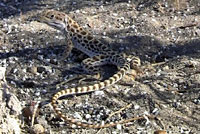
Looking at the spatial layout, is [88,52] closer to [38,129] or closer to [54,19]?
[54,19]

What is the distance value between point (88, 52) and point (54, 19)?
0.76 m

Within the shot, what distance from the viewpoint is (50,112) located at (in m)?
5.64

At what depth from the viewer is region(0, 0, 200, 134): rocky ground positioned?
541 centimetres

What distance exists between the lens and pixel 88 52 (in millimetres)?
7555

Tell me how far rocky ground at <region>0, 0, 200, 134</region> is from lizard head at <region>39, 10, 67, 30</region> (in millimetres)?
227

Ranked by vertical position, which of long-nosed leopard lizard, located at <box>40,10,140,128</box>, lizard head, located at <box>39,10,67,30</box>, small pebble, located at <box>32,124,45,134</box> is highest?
lizard head, located at <box>39,10,67,30</box>

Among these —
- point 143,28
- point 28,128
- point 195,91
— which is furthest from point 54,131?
point 143,28

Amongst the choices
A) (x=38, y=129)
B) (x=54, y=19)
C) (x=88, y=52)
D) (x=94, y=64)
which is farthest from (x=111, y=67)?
(x=38, y=129)

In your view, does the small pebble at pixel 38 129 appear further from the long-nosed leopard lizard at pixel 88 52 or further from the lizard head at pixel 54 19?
the lizard head at pixel 54 19

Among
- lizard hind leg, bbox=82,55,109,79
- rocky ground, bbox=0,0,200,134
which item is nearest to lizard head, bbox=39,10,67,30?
rocky ground, bbox=0,0,200,134

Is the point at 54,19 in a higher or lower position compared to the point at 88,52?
higher

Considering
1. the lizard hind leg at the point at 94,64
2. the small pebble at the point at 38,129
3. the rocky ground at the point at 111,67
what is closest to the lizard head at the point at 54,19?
the rocky ground at the point at 111,67

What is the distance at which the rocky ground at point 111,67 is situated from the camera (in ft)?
17.7

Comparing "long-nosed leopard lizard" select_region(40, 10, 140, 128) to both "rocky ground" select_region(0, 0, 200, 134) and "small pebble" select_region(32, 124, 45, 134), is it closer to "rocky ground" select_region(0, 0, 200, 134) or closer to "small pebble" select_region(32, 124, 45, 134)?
"rocky ground" select_region(0, 0, 200, 134)
